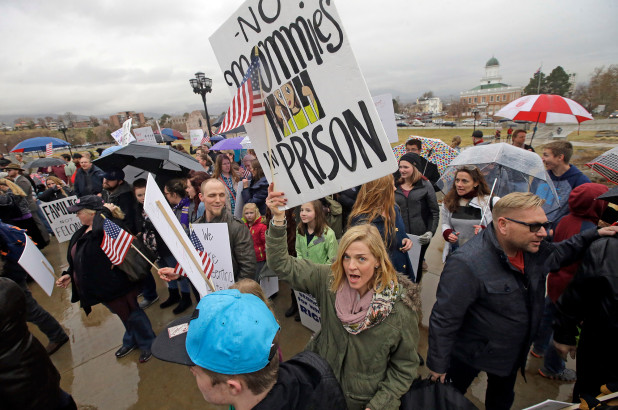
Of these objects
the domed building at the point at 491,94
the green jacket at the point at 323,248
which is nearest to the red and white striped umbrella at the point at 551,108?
the green jacket at the point at 323,248

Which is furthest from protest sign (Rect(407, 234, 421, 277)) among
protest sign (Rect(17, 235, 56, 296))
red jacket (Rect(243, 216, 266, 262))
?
protest sign (Rect(17, 235, 56, 296))

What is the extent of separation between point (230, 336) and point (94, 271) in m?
2.84

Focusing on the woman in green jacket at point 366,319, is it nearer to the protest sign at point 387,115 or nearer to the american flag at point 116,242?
the american flag at point 116,242

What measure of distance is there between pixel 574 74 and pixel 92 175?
206 ft

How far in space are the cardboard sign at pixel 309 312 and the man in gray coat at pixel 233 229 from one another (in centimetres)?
78

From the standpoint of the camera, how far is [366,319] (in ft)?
5.59

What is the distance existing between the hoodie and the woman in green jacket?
170 centimetres

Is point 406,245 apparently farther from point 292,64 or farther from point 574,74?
point 574,74

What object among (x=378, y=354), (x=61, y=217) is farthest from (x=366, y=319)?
(x=61, y=217)

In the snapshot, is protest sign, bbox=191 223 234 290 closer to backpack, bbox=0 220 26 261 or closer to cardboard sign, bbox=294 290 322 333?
cardboard sign, bbox=294 290 322 333

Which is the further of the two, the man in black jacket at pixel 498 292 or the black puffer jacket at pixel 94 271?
the black puffer jacket at pixel 94 271

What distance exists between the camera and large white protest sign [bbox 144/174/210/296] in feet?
5.52

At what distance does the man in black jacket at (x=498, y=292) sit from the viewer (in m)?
1.82

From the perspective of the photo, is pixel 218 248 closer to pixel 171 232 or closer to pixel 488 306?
pixel 171 232
